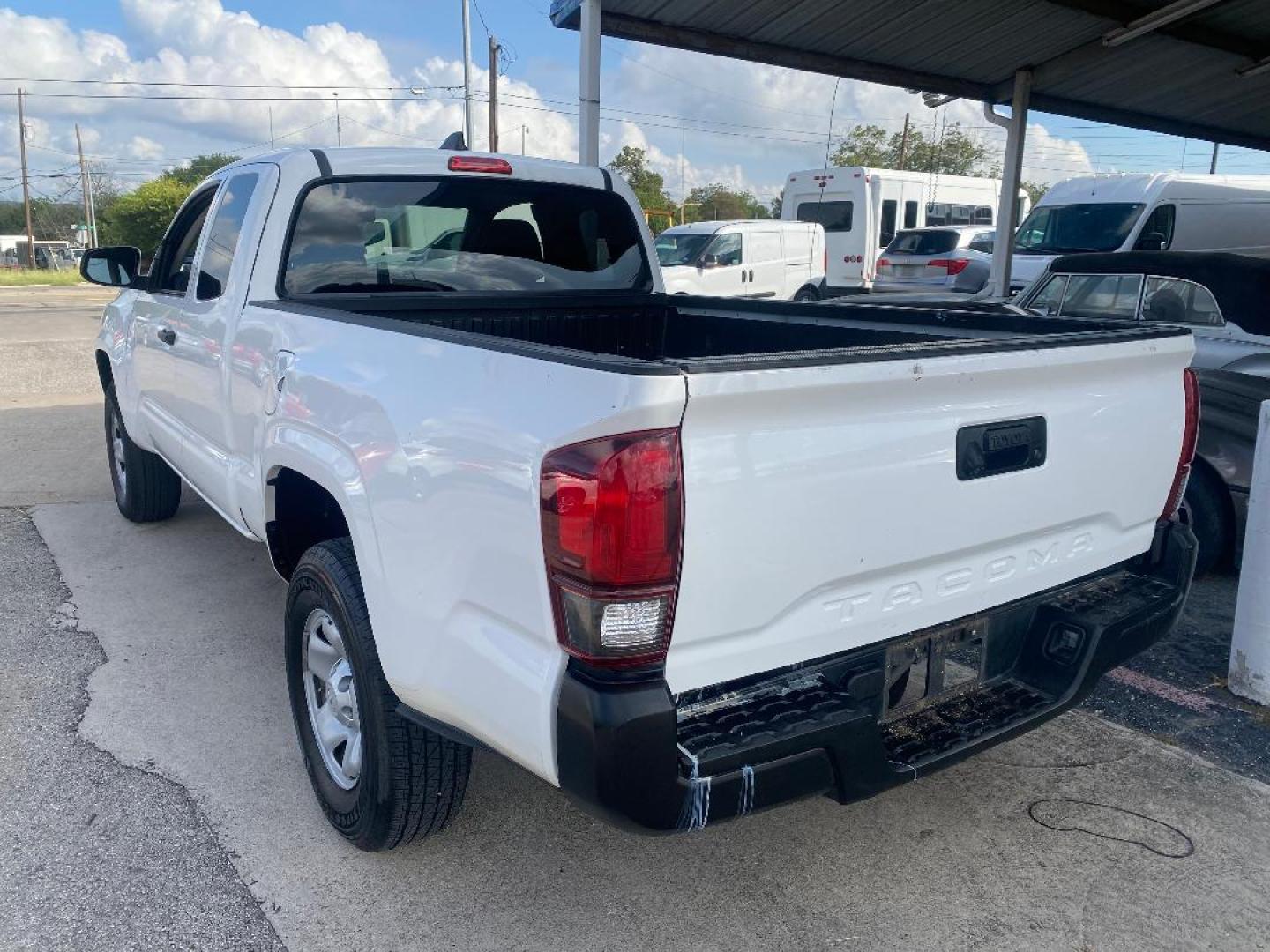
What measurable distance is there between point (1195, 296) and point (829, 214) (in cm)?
1643

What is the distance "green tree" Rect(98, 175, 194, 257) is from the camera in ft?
189

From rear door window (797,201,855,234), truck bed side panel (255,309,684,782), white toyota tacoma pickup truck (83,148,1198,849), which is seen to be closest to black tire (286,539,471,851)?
white toyota tacoma pickup truck (83,148,1198,849)

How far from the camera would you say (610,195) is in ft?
14.9

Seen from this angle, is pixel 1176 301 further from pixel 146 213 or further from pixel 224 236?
pixel 146 213

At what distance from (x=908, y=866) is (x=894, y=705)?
2.27 ft

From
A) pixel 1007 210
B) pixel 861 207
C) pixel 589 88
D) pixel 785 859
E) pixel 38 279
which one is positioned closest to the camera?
pixel 785 859

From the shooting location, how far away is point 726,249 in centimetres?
1834

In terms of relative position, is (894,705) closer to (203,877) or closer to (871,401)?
(871,401)

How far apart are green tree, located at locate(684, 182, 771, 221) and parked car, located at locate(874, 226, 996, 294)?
4379 centimetres

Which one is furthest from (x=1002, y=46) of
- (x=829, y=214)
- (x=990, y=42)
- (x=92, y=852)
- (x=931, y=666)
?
(x=829, y=214)

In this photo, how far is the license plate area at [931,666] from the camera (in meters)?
2.41

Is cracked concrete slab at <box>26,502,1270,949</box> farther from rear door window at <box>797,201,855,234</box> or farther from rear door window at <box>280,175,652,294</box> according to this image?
rear door window at <box>797,201,855,234</box>

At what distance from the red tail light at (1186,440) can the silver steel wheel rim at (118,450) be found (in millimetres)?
5406

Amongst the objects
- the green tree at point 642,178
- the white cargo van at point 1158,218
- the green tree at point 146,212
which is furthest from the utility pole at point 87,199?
the white cargo van at point 1158,218
